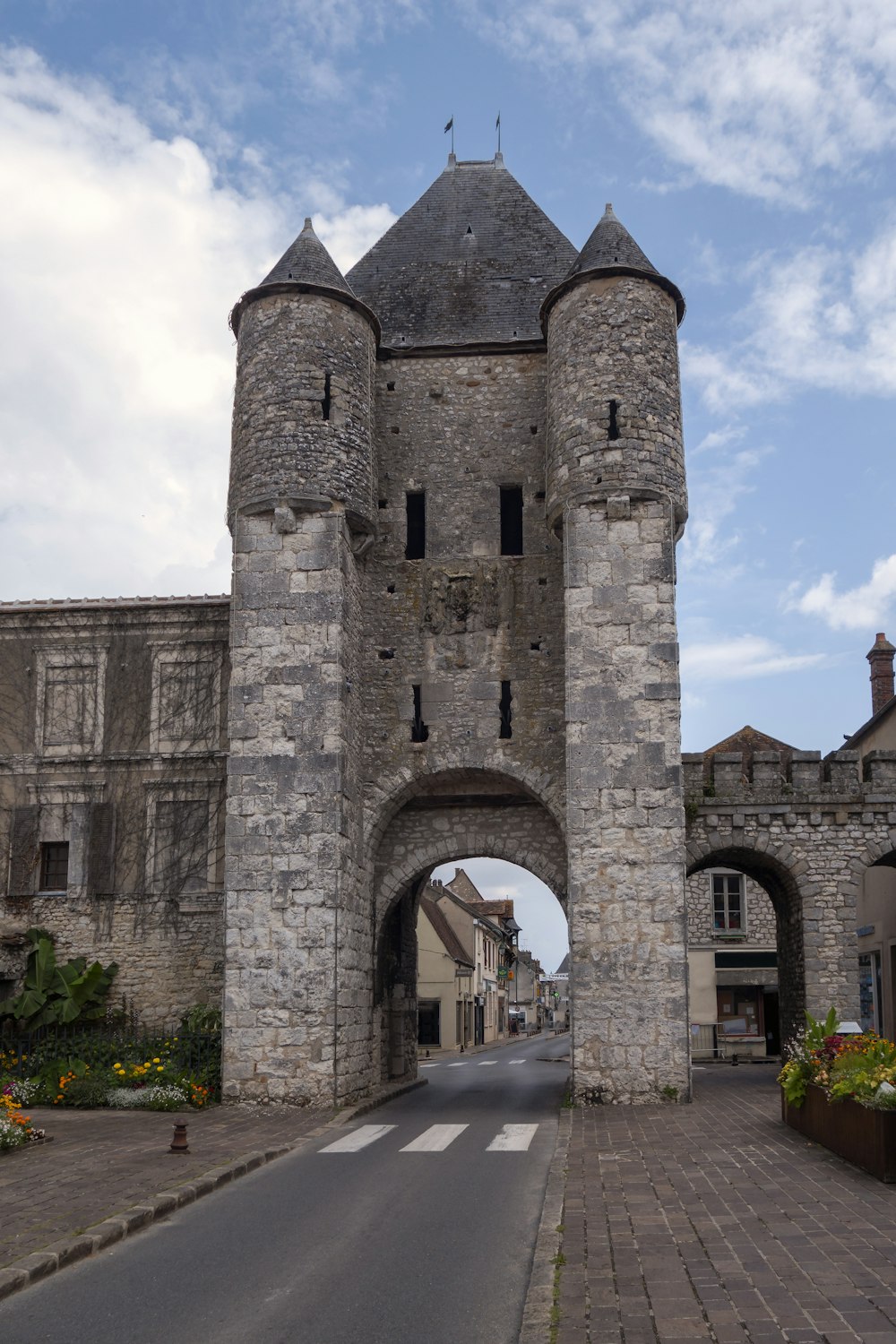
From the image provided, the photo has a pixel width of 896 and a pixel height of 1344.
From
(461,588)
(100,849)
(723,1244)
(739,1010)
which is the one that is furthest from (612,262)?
(739,1010)

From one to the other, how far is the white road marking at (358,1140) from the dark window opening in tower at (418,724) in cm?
480

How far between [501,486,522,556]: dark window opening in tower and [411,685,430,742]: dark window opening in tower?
2236 mm

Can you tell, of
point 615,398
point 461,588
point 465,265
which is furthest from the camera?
point 465,265

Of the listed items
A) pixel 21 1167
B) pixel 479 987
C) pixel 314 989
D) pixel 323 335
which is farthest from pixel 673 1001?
pixel 479 987

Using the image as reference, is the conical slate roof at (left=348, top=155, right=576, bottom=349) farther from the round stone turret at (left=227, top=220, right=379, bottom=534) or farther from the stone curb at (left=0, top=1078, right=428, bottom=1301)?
the stone curb at (left=0, top=1078, right=428, bottom=1301)

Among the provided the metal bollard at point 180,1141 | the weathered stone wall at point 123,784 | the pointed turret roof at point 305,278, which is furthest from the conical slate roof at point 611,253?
the metal bollard at point 180,1141

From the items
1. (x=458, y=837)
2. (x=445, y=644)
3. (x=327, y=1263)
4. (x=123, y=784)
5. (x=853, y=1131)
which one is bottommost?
(x=327, y=1263)

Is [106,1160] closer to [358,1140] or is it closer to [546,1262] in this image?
[358,1140]

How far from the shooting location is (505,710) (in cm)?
1512

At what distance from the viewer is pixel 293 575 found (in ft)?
46.1

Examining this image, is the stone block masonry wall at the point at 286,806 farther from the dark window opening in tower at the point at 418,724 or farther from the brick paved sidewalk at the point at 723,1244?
the brick paved sidewalk at the point at 723,1244

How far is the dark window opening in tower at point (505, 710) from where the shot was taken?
1498 centimetres

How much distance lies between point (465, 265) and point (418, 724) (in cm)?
710

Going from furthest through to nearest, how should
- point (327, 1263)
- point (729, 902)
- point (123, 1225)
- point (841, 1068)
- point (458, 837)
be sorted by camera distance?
point (729, 902), point (458, 837), point (841, 1068), point (123, 1225), point (327, 1263)
